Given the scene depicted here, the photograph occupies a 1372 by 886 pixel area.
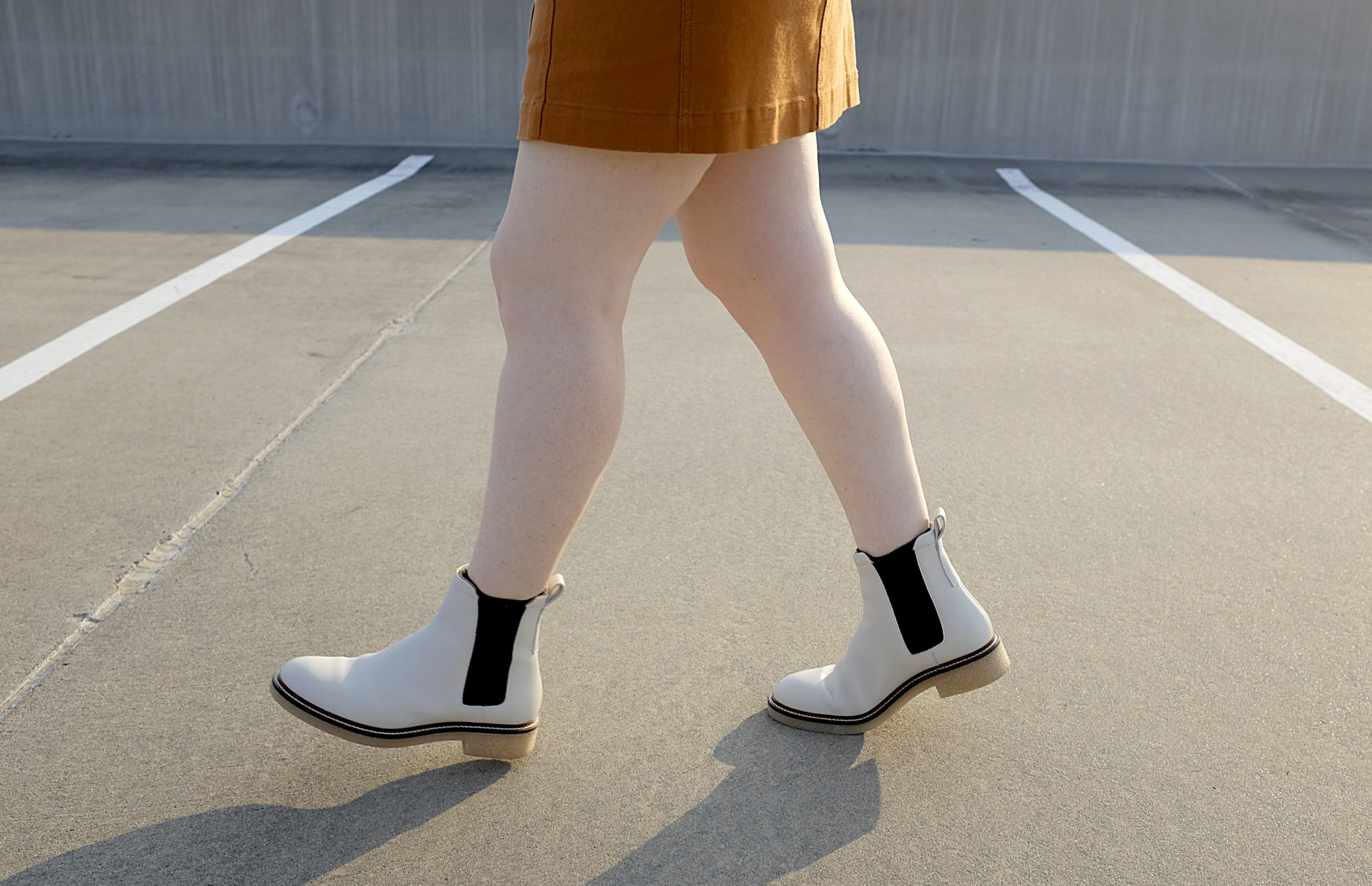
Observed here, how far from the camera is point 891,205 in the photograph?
5.88 metres

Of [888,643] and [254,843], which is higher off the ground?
[888,643]

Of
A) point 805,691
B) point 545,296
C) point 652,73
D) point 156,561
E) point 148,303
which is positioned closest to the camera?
Answer: point 652,73

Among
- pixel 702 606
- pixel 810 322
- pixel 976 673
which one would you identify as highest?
pixel 810 322

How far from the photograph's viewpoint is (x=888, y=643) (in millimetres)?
1402

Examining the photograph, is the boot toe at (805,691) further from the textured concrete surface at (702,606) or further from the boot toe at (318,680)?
the boot toe at (318,680)

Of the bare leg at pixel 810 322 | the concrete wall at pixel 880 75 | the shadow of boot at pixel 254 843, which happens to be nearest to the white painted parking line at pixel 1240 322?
the bare leg at pixel 810 322

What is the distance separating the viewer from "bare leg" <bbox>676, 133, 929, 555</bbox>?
4.35 feet

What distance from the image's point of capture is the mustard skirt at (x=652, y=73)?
1.13m

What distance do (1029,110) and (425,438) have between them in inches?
280

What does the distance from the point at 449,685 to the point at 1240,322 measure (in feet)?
10.2

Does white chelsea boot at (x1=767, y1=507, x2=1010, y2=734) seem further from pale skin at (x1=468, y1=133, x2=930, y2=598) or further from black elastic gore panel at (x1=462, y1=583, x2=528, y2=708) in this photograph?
black elastic gore panel at (x1=462, y1=583, x2=528, y2=708)

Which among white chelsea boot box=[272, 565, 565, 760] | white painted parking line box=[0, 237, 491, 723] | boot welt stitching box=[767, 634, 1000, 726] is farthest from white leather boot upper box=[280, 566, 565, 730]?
white painted parking line box=[0, 237, 491, 723]

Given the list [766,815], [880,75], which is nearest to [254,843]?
[766,815]

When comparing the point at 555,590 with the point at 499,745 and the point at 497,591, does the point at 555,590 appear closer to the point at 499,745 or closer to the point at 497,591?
the point at 497,591
